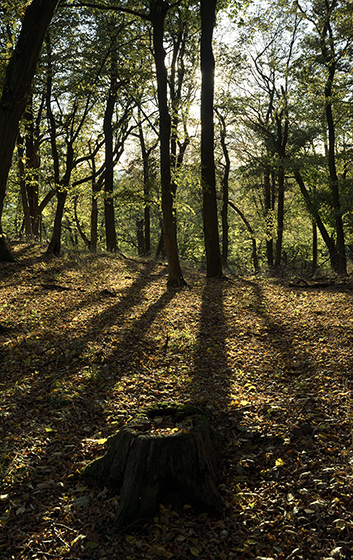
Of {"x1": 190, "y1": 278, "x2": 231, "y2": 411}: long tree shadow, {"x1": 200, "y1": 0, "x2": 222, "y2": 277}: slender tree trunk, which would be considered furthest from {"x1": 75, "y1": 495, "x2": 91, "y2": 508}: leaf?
{"x1": 200, "y1": 0, "x2": 222, "y2": 277}: slender tree trunk

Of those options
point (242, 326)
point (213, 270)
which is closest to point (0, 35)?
point (213, 270)

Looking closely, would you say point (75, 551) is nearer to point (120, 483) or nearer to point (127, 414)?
point (120, 483)

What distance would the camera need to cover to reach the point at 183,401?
16.8ft

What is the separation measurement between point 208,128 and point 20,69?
8074 millimetres

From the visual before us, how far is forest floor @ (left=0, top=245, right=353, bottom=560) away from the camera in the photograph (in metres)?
3.02

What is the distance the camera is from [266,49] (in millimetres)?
20859

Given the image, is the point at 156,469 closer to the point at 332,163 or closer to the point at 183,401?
the point at 183,401

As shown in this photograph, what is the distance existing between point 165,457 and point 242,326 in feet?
16.9

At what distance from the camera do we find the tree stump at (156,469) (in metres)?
3.28

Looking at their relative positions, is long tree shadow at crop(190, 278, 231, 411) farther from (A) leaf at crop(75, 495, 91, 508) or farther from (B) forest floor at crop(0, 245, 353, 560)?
(A) leaf at crop(75, 495, 91, 508)

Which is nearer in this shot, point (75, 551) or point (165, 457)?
point (75, 551)

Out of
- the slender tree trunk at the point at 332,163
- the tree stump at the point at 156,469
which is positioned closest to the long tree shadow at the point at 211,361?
the tree stump at the point at 156,469

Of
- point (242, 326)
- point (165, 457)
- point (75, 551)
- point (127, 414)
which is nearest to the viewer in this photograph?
point (75, 551)

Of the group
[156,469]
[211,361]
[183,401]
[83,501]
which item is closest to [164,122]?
[211,361]
